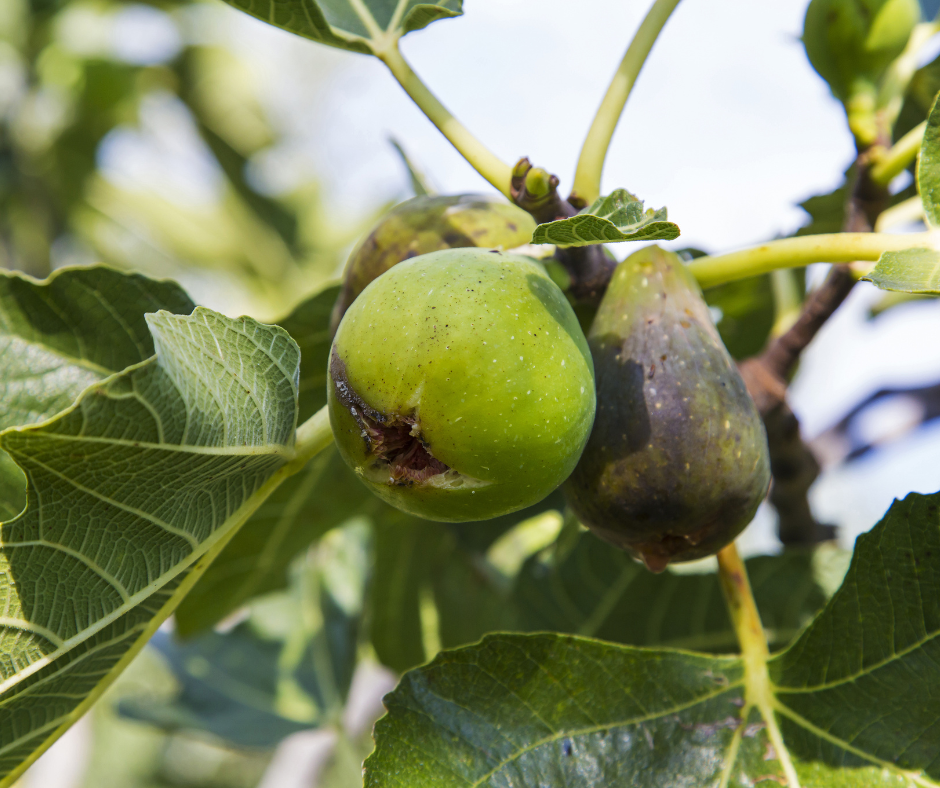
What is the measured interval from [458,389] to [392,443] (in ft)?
0.25

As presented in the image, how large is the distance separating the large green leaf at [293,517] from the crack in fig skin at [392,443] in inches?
17.9

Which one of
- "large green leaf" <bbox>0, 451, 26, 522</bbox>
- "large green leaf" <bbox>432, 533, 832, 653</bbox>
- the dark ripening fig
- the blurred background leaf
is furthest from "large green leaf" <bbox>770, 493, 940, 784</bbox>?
the blurred background leaf

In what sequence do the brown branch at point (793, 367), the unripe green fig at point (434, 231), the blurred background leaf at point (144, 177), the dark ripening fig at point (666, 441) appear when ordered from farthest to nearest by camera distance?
the blurred background leaf at point (144, 177)
the brown branch at point (793, 367)
the unripe green fig at point (434, 231)
the dark ripening fig at point (666, 441)

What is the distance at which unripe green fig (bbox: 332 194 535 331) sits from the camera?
0.87 meters

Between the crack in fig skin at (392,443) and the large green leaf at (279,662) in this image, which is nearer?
the crack in fig skin at (392,443)

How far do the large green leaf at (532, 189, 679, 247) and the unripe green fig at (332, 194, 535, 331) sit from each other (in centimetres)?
17

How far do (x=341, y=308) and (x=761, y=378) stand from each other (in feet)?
1.96

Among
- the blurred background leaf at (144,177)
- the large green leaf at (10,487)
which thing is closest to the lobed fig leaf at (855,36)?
the large green leaf at (10,487)

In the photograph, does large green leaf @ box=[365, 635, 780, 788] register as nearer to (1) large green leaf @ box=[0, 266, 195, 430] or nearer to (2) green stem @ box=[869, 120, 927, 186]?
(1) large green leaf @ box=[0, 266, 195, 430]

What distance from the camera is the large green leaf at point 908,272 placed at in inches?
27.9

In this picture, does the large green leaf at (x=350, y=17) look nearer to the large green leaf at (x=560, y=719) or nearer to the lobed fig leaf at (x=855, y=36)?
the lobed fig leaf at (x=855, y=36)

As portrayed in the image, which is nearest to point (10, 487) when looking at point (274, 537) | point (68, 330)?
point (68, 330)

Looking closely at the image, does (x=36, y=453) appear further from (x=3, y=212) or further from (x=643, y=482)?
(x=3, y=212)

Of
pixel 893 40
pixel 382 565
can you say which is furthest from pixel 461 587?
pixel 893 40
